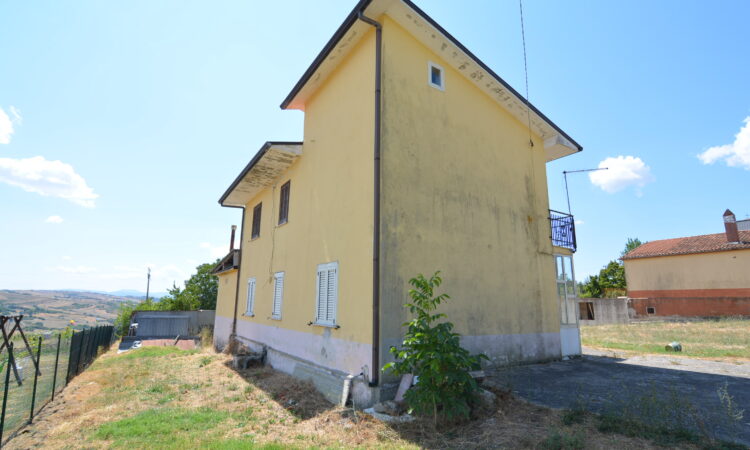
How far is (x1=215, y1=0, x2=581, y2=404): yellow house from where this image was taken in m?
7.36

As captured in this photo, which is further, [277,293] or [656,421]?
[277,293]

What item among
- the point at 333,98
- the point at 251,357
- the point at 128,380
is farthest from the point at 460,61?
the point at 128,380

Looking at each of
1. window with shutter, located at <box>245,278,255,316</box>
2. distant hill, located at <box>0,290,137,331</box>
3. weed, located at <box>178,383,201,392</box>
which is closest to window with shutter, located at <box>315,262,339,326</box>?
weed, located at <box>178,383,201,392</box>

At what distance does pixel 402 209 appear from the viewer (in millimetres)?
7500

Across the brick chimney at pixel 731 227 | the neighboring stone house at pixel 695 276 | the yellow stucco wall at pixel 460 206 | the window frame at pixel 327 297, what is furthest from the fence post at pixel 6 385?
the brick chimney at pixel 731 227

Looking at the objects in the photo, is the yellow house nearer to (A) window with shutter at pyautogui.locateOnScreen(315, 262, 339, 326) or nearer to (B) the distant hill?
(A) window with shutter at pyautogui.locateOnScreen(315, 262, 339, 326)

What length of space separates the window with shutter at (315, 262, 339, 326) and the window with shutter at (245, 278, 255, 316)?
6.14 meters

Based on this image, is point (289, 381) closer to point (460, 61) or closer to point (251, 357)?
point (251, 357)

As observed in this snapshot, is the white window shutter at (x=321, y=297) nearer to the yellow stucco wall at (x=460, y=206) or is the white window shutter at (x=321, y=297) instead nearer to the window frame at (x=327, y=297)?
the window frame at (x=327, y=297)

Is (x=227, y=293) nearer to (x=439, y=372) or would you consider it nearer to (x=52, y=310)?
(x=439, y=372)

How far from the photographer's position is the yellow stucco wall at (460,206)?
7.50 metres

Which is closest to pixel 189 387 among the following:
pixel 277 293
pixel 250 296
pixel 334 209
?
pixel 277 293

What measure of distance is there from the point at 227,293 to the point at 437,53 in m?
14.2

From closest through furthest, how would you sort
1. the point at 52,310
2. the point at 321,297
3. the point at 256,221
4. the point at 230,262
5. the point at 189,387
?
1. the point at 321,297
2. the point at 189,387
3. the point at 256,221
4. the point at 230,262
5. the point at 52,310
